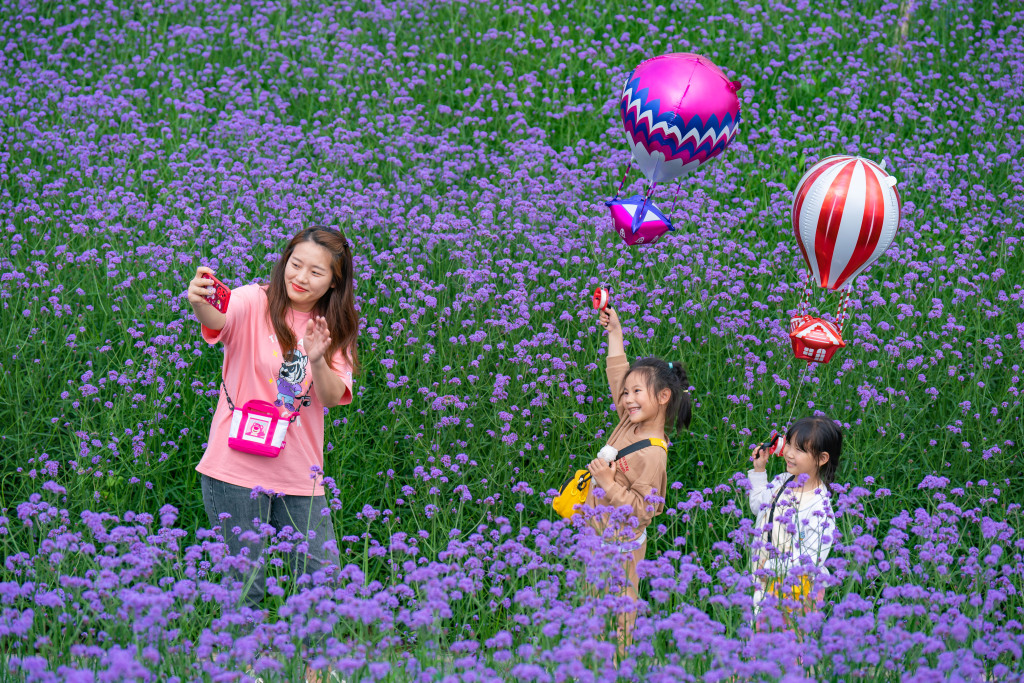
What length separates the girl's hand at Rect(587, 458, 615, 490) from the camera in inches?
152

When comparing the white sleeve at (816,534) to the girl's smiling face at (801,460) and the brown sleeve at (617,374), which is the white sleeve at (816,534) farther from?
the brown sleeve at (617,374)

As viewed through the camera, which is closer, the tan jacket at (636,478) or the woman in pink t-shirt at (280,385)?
the woman in pink t-shirt at (280,385)

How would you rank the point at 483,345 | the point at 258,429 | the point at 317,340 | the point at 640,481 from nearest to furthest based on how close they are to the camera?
the point at 317,340 → the point at 258,429 → the point at 640,481 → the point at 483,345

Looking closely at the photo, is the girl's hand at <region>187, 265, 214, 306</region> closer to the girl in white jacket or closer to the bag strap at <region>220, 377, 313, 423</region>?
the bag strap at <region>220, 377, 313, 423</region>

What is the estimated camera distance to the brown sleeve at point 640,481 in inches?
155

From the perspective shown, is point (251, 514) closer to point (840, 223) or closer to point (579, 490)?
point (579, 490)

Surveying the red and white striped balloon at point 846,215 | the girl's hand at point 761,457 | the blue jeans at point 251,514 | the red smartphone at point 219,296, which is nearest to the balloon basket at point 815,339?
the red and white striped balloon at point 846,215

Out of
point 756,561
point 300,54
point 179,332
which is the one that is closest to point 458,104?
point 300,54

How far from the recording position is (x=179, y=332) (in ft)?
17.1

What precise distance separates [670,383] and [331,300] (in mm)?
1539

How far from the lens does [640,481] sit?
13.2 feet

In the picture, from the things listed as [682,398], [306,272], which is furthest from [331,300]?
[682,398]

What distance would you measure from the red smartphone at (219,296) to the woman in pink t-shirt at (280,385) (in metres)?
0.02

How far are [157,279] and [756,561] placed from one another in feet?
13.9
